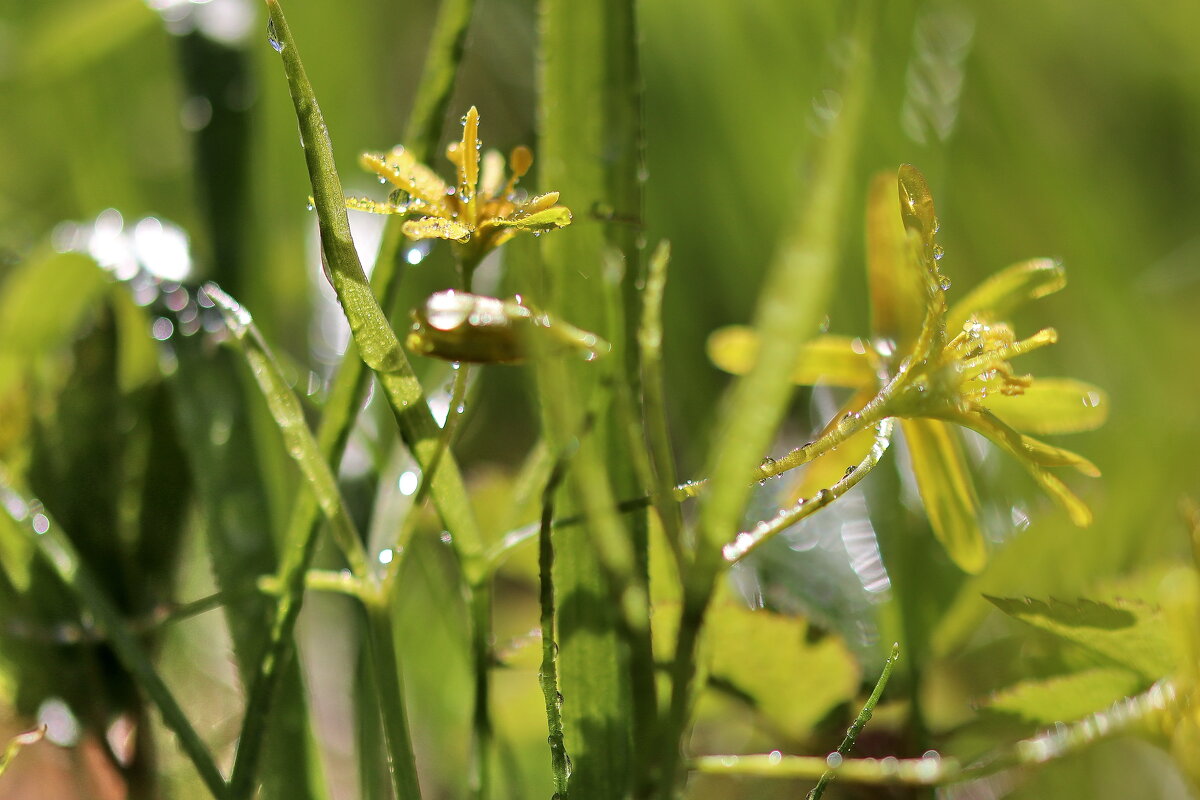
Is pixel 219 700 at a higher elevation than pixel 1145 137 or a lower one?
lower

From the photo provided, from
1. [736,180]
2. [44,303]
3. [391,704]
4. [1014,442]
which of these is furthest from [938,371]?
[736,180]

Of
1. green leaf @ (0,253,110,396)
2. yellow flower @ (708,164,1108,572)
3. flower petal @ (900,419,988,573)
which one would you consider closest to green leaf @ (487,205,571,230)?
yellow flower @ (708,164,1108,572)

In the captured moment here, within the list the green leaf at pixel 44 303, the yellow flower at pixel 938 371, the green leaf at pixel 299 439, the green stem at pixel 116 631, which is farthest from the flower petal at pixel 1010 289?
the green leaf at pixel 44 303

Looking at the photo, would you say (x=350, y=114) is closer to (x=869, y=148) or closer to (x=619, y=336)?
(x=869, y=148)

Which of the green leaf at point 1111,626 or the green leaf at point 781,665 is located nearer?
the green leaf at point 1111,626

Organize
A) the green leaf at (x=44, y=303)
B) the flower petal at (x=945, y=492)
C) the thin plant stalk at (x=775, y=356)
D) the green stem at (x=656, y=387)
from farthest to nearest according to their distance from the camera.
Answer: the green leaf at (x=44, y=303) → the flower petal at (x=945, y=492) → the green stem at (x=656, y=387) → the thin plant stalk at (x=775, y=356)

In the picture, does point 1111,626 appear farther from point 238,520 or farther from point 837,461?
point 238,520

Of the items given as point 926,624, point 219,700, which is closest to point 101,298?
point 219,700

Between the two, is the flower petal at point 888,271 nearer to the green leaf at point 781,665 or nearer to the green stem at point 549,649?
the green leaf at point 781,665
